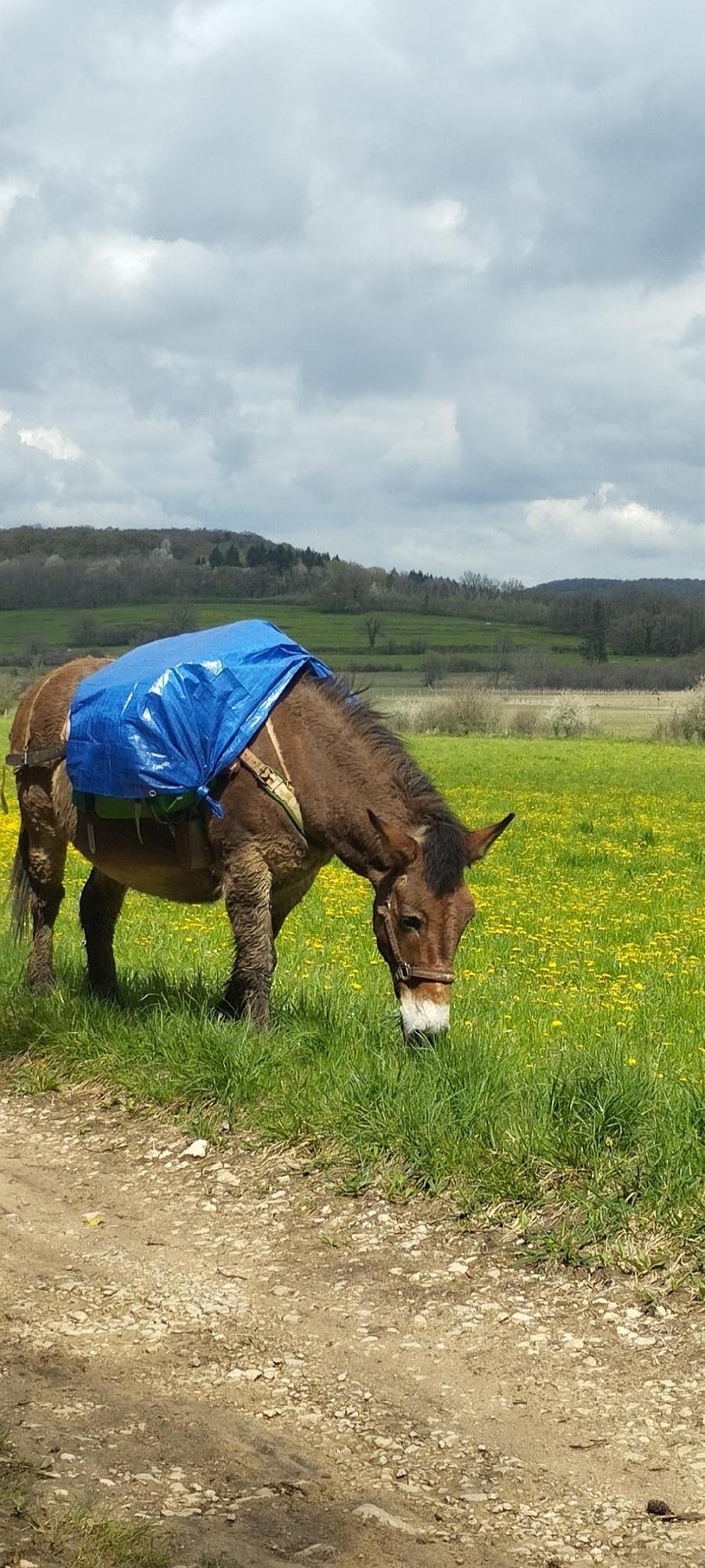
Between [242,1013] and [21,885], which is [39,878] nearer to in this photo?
[21,885]

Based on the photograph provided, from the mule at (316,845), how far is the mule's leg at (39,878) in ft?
0.95

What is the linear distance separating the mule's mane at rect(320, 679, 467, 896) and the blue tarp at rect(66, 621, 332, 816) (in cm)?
34

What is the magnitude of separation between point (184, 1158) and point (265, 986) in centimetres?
133

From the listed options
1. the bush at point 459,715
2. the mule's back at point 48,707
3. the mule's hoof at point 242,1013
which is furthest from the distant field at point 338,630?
the mule's hoof at point 242,1013

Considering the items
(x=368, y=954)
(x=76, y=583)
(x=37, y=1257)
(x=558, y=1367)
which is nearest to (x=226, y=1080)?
(x=37, y=1257)

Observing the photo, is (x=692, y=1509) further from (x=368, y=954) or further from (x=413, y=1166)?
(x=368, y=954)

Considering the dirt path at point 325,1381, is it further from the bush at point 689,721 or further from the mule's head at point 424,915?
the bush at point 689,721

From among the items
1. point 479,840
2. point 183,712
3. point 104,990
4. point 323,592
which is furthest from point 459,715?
point 323,592

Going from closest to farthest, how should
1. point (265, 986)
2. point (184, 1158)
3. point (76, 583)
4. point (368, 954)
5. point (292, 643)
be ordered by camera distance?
point (184, 1158) → point (265, 986) → point (292, 643) → point (368, 954) → point (76, 583)

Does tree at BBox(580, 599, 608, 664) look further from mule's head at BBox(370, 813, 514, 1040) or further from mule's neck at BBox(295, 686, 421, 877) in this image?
mule's head at BBox(370, 813, 514, 1040)

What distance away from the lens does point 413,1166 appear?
5.67 m

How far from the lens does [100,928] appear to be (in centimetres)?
868

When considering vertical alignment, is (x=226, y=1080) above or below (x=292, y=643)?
below

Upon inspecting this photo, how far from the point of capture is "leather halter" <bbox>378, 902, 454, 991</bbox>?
21.1 feet
